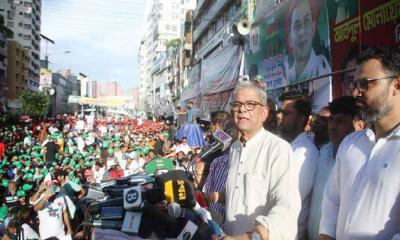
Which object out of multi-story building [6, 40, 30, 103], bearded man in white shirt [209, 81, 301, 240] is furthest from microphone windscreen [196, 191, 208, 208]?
multi-story building [6, 40, 30, 103]

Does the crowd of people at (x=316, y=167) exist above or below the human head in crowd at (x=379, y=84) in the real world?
below

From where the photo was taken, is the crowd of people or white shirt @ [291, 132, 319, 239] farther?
white shirt @ [291, 132, 319, 239]

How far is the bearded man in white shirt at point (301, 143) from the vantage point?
9.75 feet

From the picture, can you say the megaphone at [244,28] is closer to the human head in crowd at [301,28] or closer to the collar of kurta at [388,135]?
the human head in crowd at [301,28]

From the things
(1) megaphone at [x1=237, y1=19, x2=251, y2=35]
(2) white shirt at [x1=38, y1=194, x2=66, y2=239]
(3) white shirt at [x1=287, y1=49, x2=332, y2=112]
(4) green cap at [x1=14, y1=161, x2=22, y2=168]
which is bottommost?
(2) white shirt at [x1=38, y1=194, x2=66, y2=239]

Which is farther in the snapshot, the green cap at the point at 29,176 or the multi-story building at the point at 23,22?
the multi-story building at the point at 23,22

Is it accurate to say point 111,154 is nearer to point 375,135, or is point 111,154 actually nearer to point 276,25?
point 276,25

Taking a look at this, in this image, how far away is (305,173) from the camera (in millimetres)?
2971

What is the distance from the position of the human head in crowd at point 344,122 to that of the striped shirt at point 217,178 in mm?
846

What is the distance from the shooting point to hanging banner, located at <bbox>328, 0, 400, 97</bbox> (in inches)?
169

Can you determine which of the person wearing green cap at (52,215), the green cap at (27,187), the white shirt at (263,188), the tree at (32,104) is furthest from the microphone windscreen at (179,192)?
the tree at (32,104)

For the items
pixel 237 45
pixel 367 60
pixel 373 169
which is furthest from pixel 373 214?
pixel 237 45

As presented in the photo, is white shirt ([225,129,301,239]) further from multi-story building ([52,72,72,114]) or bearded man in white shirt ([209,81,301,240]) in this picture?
multi-story building ([52,72,72,114])

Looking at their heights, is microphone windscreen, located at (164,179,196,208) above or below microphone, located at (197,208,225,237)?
above
